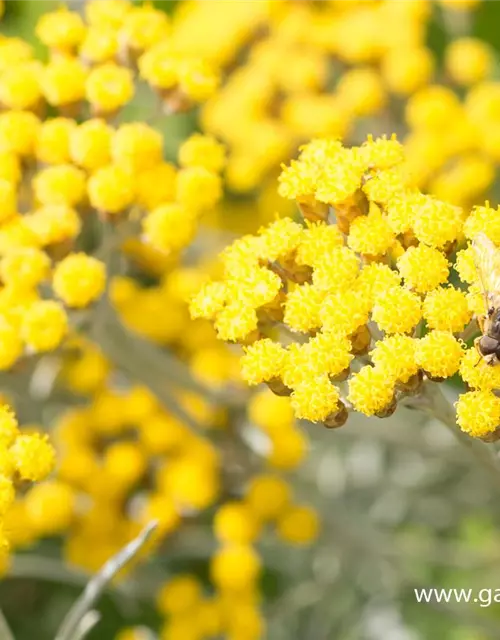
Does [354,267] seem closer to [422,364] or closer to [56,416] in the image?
[422,364]

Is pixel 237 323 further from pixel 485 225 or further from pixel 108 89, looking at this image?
pixel 108 89

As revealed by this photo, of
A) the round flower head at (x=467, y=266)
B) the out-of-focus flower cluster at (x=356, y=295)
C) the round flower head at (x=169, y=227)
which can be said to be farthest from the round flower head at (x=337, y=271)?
the round flower head at (x=169, y=227)

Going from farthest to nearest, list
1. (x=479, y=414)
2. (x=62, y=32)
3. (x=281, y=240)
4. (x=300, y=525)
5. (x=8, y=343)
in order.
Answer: (x=300, y=525)
(x=62, y=32)
(x=8, y=343)
(x=281, y=240)
(x=479, y=414)

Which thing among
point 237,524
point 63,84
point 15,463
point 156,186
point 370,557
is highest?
point 63,84

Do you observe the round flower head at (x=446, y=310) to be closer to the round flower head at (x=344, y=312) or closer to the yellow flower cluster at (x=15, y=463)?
the round flower head at (x=344, y=312)

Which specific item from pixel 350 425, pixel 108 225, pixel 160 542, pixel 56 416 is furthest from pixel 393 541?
pixel 108 225

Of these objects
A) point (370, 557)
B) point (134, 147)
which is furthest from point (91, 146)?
point (370, 557)
